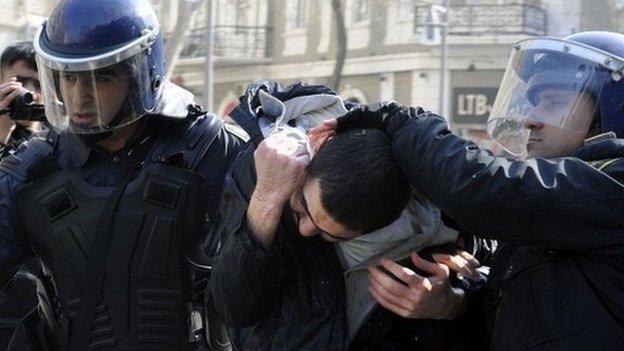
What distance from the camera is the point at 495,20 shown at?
22.7 metres

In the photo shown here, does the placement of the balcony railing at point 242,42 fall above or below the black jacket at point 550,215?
below

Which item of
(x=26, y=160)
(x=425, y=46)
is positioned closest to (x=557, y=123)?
(x=26, y=160)

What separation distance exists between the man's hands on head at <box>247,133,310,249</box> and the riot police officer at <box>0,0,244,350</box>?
693 mm

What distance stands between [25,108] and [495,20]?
20.4 m

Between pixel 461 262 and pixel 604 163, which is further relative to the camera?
pixel 461 262

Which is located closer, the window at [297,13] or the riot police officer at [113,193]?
the riot police officer at [113,193]

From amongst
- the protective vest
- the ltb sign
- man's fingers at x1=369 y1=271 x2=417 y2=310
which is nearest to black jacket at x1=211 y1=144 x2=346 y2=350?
man's fingers at x1=369 y1=271 x2=417 y2=310

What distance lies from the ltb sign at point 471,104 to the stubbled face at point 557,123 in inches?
796

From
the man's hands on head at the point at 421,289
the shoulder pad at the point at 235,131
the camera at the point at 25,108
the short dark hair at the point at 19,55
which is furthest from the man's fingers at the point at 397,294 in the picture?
the short dark hair at the point at 19,55

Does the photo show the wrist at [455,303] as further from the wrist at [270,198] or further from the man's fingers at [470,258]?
the wrist at [270,198]

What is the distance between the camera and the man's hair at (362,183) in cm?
172

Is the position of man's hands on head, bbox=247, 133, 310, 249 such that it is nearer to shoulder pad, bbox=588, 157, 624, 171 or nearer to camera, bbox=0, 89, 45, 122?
shoulder pad, bbox=588, 157, 624, 171

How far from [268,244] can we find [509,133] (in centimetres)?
63

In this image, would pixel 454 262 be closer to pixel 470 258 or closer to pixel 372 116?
pixel 470 258
